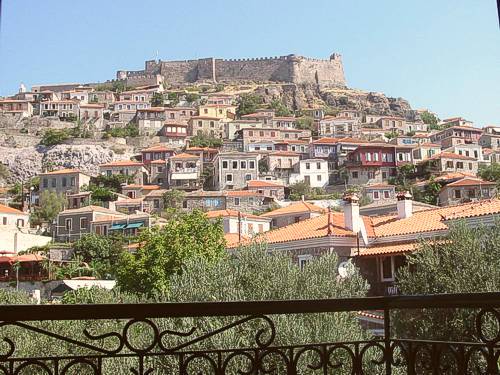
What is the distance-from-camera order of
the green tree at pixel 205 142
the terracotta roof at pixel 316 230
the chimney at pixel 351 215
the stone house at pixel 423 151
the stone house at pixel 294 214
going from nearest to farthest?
the terracotta roof at pixel 316 230 < the chimney at pixel 351 215 < the stone house at pixel 294 214 < the stone house at pixel 423 151 < the green tree at pixel 205 142

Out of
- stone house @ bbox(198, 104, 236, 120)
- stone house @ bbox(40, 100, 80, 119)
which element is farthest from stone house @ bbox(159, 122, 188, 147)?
stone house @ bbox(40, 100, 80, 119)

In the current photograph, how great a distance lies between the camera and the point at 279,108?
63.6 m

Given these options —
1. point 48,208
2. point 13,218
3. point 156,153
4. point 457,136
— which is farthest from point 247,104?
point 13,218

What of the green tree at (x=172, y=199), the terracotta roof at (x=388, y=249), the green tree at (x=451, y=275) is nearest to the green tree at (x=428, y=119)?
the green tree at (x=172, y=199)

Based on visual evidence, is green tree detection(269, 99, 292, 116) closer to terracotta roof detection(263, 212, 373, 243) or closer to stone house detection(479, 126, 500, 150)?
stone house detection(479, 126, 500, 150)

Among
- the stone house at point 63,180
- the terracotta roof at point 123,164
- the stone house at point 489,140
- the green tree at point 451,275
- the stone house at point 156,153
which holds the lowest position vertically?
the green tree at point 451,275

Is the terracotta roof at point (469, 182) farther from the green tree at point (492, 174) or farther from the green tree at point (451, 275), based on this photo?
the green tree at point (451, 275)

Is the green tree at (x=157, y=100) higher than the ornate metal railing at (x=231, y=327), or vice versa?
the green tree at (x=157, y=100)

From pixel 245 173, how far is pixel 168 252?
27.3 metres

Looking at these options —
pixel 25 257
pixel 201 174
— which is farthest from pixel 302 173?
pixel 25 257

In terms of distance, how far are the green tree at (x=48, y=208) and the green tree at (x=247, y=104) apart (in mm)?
22538

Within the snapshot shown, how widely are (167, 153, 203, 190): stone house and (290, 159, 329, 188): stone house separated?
21.2ft

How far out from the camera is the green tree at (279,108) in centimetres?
6262

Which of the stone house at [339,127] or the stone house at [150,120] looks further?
the stone house at [150,120]
